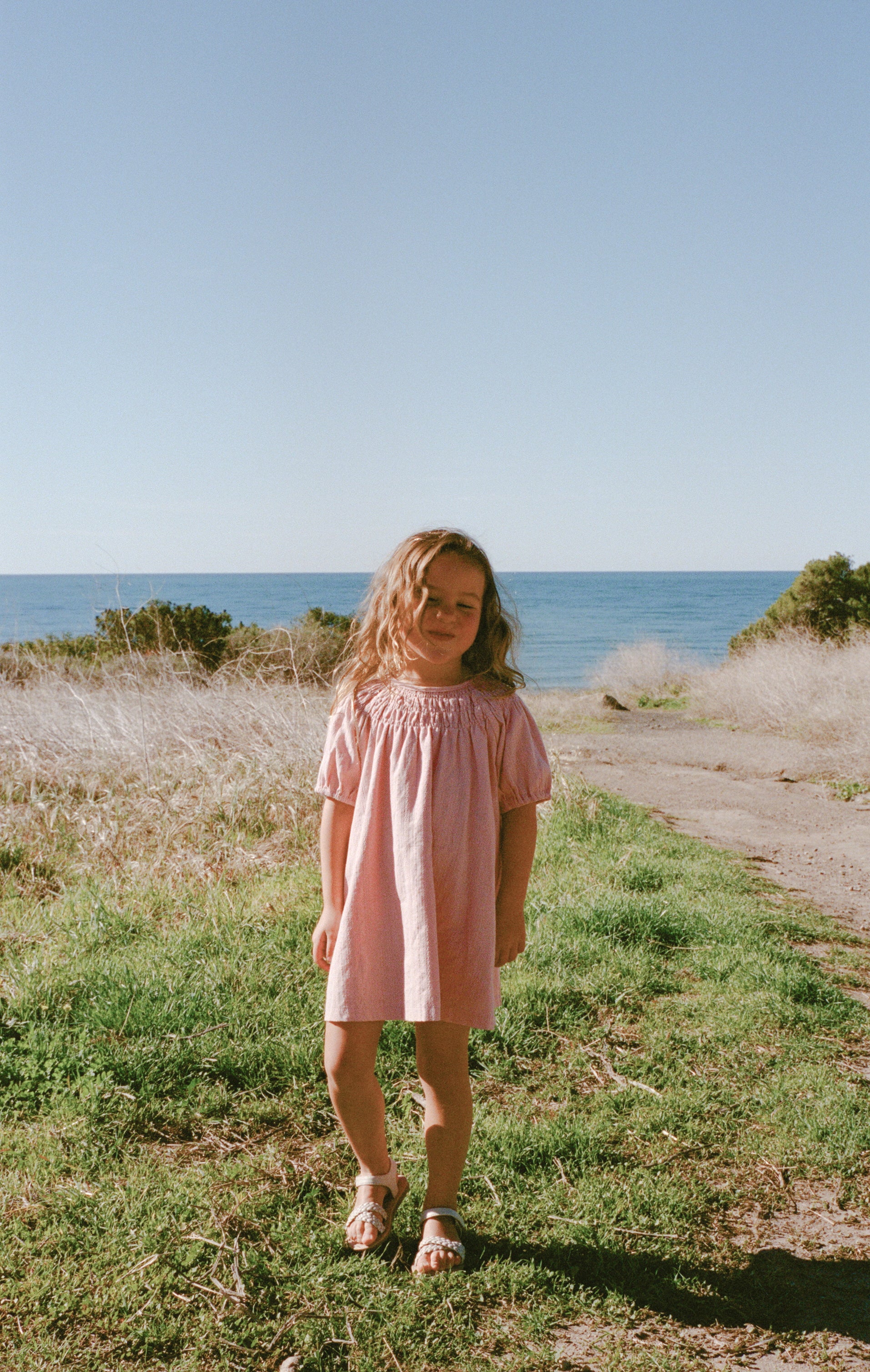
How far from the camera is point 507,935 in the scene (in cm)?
217

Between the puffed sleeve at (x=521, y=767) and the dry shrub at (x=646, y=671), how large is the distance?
15.3 meters

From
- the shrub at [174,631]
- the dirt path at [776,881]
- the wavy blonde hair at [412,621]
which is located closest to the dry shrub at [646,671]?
the dirt path at [776,881]

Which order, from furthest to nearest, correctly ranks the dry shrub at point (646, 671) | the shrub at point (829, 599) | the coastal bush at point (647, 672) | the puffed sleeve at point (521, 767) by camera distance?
the dry shrub at point (646, 671) → the coastal bush at point (647, 672) → the shrub at point (829, 599) → the puffed sleeve at point (521, 767)

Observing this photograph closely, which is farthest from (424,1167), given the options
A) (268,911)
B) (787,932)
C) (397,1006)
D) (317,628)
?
(317,628)

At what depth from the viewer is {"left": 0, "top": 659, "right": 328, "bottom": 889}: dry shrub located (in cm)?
527

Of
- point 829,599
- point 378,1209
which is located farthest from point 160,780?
point 829,599

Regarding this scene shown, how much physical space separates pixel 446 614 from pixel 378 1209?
1.49 metres

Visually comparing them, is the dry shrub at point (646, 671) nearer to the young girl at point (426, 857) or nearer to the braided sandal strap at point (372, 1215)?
the young girl at point (426, 857)

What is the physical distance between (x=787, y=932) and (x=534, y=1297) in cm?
282

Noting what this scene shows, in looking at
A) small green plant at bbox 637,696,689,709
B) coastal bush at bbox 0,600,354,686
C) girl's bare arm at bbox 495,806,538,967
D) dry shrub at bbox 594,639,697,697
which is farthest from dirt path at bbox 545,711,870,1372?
dry shrub at bbox 594,639,697,697

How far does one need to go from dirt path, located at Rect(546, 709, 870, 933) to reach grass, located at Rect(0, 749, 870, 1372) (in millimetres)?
1387

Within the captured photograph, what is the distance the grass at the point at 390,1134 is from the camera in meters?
1.92

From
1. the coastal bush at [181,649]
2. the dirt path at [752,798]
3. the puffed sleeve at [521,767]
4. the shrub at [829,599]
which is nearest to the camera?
the puffed sleeve at [521,767]

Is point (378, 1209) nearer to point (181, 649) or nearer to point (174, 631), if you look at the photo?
point (181, 649)
